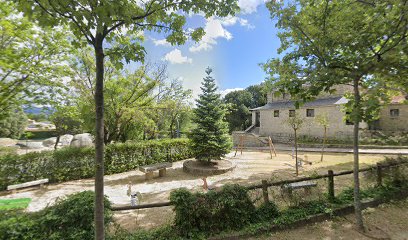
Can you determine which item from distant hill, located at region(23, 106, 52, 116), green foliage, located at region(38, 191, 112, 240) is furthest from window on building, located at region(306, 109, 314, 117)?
green foliage, located at region(38, 191, 112, 240)

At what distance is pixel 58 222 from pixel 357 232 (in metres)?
6.31

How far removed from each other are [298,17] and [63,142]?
33.7 metres

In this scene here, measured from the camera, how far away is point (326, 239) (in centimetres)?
424

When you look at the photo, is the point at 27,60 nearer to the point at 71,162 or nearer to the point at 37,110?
the point at 37,110

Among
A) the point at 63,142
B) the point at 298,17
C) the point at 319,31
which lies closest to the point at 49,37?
the point at 298,17

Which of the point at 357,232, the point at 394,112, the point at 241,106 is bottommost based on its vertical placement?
the point at 357,232

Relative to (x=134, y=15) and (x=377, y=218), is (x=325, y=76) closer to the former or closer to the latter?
(x=134, y=15)

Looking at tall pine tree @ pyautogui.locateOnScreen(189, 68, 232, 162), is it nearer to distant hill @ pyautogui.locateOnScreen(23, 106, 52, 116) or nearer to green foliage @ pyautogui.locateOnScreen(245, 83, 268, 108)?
distant hill @ pyautogui.locateOnScreen(23, 106, 52, 116)

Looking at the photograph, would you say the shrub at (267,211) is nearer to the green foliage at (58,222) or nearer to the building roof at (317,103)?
the green foliage at (58,222)

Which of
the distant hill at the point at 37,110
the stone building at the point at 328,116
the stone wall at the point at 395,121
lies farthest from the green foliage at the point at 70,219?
the stone wall at the point at 395,121

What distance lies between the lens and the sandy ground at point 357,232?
4352 mm

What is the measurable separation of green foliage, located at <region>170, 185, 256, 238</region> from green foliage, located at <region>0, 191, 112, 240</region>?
56.1 inches

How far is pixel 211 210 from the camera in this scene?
14.2 feet

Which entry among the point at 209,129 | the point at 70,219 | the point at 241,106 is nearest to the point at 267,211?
the point at 70,219
